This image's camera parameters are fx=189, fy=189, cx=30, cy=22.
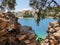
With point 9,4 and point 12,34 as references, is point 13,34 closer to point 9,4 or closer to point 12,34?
point 12,34

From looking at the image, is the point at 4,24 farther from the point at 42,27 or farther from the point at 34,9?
the point at 42,27

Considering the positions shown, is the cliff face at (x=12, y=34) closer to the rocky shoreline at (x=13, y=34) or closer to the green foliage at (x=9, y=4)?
the rocky shoreline at (x=13, y=34)

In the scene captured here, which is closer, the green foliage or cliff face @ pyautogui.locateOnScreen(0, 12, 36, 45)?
cliff face @ pyautogui.locateOnScreen(0, 12, 36, 45)

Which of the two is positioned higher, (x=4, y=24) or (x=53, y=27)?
(x=4, y=24)

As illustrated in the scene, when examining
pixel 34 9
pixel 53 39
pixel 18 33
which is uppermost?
pixel 34 9

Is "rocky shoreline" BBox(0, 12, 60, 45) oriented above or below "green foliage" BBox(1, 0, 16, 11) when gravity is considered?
below

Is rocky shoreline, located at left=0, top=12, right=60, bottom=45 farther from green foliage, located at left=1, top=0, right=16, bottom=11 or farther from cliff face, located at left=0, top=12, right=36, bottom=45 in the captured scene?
green foliage, located at left=1, top=0, right=16, bottom=11

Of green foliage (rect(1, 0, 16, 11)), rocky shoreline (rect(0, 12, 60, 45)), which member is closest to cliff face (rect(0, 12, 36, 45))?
rocky shoreline (rect(0, 12, 60, 45))

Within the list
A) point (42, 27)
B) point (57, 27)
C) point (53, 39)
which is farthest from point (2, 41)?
point (42, 27)

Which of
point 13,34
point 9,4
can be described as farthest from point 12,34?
point 9,4

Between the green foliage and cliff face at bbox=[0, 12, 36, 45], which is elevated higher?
the green foliage

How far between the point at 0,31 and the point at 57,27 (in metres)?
5.00

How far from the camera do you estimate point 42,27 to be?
26.5m

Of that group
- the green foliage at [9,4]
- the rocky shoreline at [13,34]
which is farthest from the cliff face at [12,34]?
the green foliage at [9,4]
